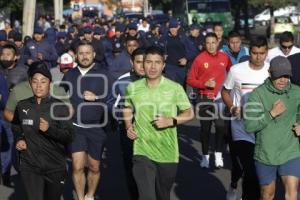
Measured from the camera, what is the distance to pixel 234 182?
7.94 meters

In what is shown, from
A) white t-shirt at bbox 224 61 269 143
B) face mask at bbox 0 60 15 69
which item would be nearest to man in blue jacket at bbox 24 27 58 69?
face mask at bbox 0 60 15 69

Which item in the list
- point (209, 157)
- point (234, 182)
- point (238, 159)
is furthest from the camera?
point (209, 157)

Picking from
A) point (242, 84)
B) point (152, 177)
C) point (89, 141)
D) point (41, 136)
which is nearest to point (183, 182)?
point (89, 141)

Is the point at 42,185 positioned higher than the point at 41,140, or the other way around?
the point at 41,140

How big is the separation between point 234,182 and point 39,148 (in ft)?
8.91

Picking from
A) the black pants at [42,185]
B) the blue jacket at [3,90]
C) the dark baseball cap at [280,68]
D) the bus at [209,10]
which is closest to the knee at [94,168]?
the blue jacket at [3,90]

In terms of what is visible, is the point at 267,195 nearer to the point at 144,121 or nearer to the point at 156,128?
the point at 156,128

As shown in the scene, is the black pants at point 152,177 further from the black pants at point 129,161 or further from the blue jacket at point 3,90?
the blue jacket at point 3,90

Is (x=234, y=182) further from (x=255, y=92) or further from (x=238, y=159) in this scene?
(x=255, y=92)

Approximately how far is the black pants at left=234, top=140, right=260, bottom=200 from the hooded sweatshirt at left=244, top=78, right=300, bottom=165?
3.44 feet

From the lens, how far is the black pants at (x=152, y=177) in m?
6.06

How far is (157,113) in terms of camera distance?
6.12 m

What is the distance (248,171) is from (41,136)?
217 cm

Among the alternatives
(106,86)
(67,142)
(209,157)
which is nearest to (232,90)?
(106,86)
